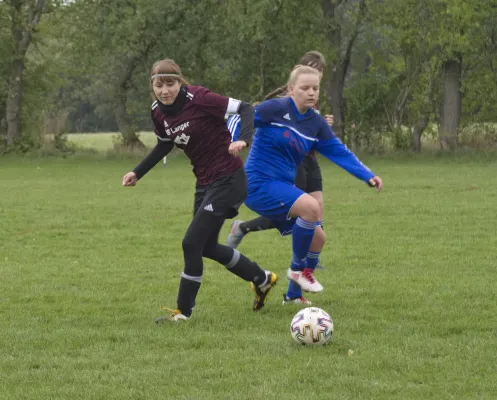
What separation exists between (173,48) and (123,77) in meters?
3.74

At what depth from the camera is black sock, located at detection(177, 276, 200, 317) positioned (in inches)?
270

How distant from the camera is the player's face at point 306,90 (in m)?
7.20

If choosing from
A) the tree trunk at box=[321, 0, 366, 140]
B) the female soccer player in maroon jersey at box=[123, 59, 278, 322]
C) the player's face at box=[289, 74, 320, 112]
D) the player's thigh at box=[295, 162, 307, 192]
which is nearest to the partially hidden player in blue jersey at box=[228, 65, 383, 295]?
the player's face at box=[289, 74, 320, 112]

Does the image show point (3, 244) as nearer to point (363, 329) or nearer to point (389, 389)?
point (363, 329)

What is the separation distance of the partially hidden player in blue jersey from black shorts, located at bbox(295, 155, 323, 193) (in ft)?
5.92

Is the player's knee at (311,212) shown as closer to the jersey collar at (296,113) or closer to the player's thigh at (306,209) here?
the player's thigh at (306,209)

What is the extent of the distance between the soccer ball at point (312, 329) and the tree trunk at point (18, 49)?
28981 mm

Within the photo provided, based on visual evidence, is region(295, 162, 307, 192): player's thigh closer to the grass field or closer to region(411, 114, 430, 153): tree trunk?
the grass field

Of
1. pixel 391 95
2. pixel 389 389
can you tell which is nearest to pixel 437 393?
pixel 389 389

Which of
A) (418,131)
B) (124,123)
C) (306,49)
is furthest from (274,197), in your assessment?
(124,123)

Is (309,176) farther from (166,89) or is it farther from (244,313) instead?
(166,89)

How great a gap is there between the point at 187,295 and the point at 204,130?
3.94ft

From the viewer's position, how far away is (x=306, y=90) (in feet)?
23.7

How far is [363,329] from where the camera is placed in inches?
253
